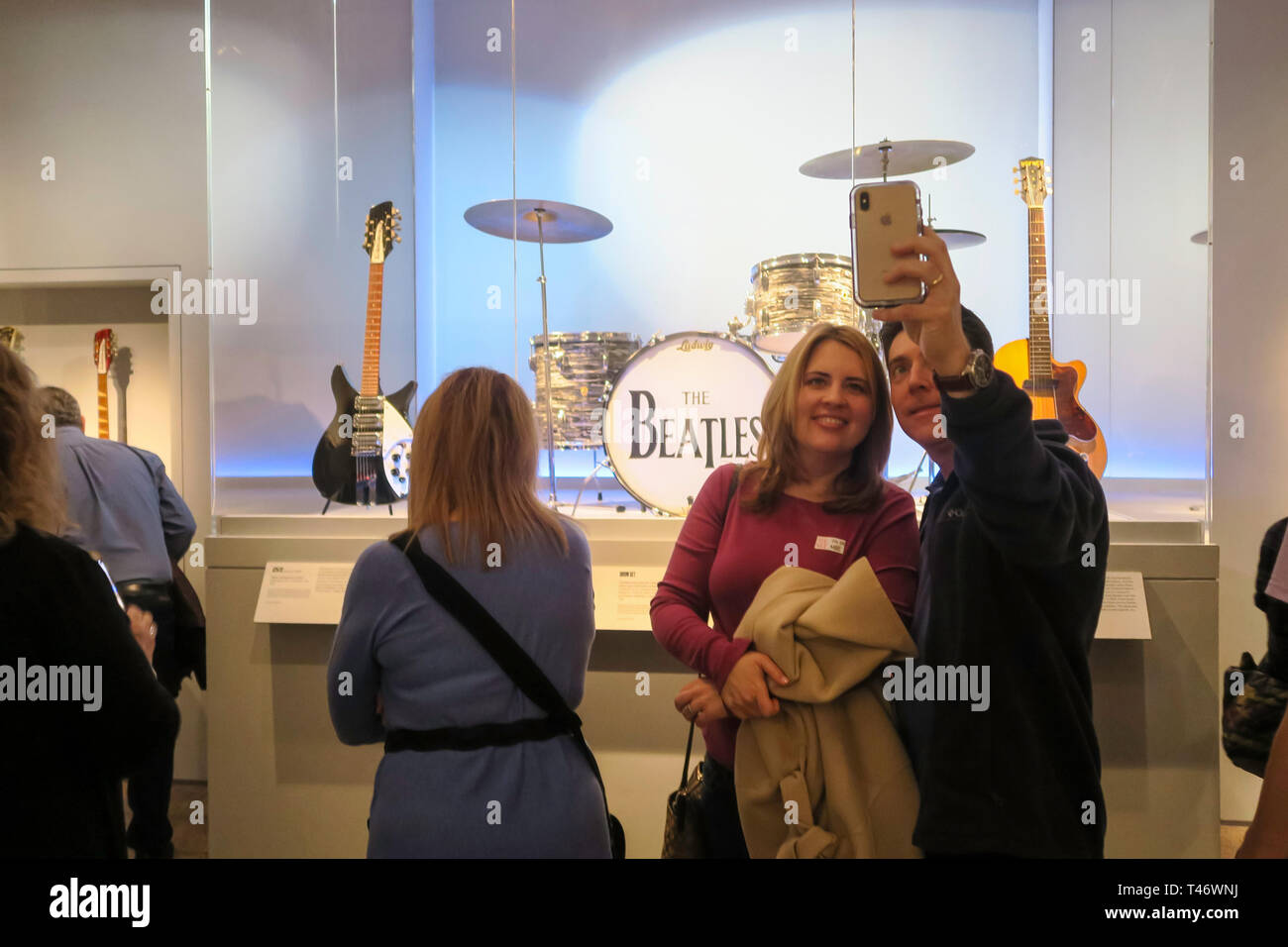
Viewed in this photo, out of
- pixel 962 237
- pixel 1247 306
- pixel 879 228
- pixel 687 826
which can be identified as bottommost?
pixel 687 826

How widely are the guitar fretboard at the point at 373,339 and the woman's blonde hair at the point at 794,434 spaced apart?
7.49 feet

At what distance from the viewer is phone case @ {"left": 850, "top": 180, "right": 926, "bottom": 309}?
4.82 feet

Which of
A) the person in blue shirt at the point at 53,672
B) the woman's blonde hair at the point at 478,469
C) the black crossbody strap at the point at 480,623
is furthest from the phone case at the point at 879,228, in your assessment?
the person in blue shirt at the point at 53,672

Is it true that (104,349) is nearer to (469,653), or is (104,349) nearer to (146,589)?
(146,589)

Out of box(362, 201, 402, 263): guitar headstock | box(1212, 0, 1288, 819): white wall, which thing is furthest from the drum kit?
box(1212, 0, 1288, 819): white wall

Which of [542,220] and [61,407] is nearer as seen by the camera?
[61,407]

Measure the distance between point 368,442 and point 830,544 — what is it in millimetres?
2438

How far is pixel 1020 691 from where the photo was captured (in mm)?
1373

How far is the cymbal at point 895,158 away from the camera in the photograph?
11.3 ft

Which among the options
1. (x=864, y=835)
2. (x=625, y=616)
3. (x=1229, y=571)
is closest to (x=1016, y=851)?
(x=864, y=835)

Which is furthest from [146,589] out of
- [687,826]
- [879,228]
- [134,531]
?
[879,228]

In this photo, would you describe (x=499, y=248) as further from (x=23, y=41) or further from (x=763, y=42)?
(x=23, y=41)

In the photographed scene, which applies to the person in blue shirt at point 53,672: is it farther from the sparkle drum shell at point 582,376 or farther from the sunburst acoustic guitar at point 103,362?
the sunburst acoustic guitar at point 103,362
